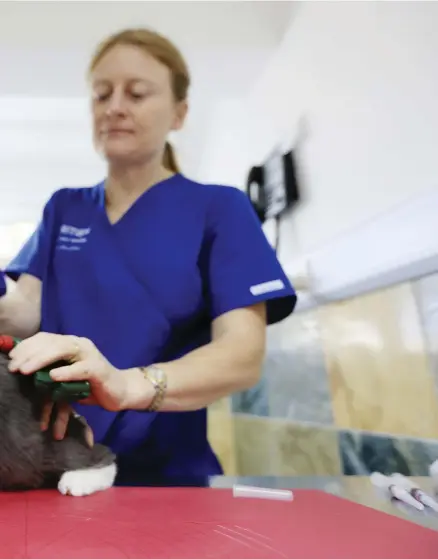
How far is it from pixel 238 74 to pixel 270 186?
0.27 m

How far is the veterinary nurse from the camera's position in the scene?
0.64 metres

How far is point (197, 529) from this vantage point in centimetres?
38

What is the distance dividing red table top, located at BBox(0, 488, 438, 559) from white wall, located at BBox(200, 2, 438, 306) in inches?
15.7

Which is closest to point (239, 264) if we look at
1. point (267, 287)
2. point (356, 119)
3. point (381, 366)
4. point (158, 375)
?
point (267, 287)

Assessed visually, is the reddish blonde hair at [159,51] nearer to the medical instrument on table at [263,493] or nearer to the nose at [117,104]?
the nose at [117,104]

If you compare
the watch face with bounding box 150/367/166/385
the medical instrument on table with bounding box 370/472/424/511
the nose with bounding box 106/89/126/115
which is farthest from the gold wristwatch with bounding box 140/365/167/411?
the nose with bounding box 106/89/126/115

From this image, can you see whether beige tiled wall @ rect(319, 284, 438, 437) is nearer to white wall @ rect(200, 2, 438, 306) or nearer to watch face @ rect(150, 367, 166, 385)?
white wall @ rect(200, 2, 438, 306)

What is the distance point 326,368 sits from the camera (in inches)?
38.2

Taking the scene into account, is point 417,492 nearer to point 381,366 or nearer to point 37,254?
point 381,366

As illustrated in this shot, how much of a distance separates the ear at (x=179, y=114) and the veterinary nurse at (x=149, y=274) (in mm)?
20

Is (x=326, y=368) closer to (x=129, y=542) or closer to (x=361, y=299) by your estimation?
(x=361, y=299)

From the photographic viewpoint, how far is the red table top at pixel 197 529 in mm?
331

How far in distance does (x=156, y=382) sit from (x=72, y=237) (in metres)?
0.27

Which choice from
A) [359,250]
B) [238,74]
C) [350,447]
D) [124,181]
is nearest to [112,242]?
[124,181]
